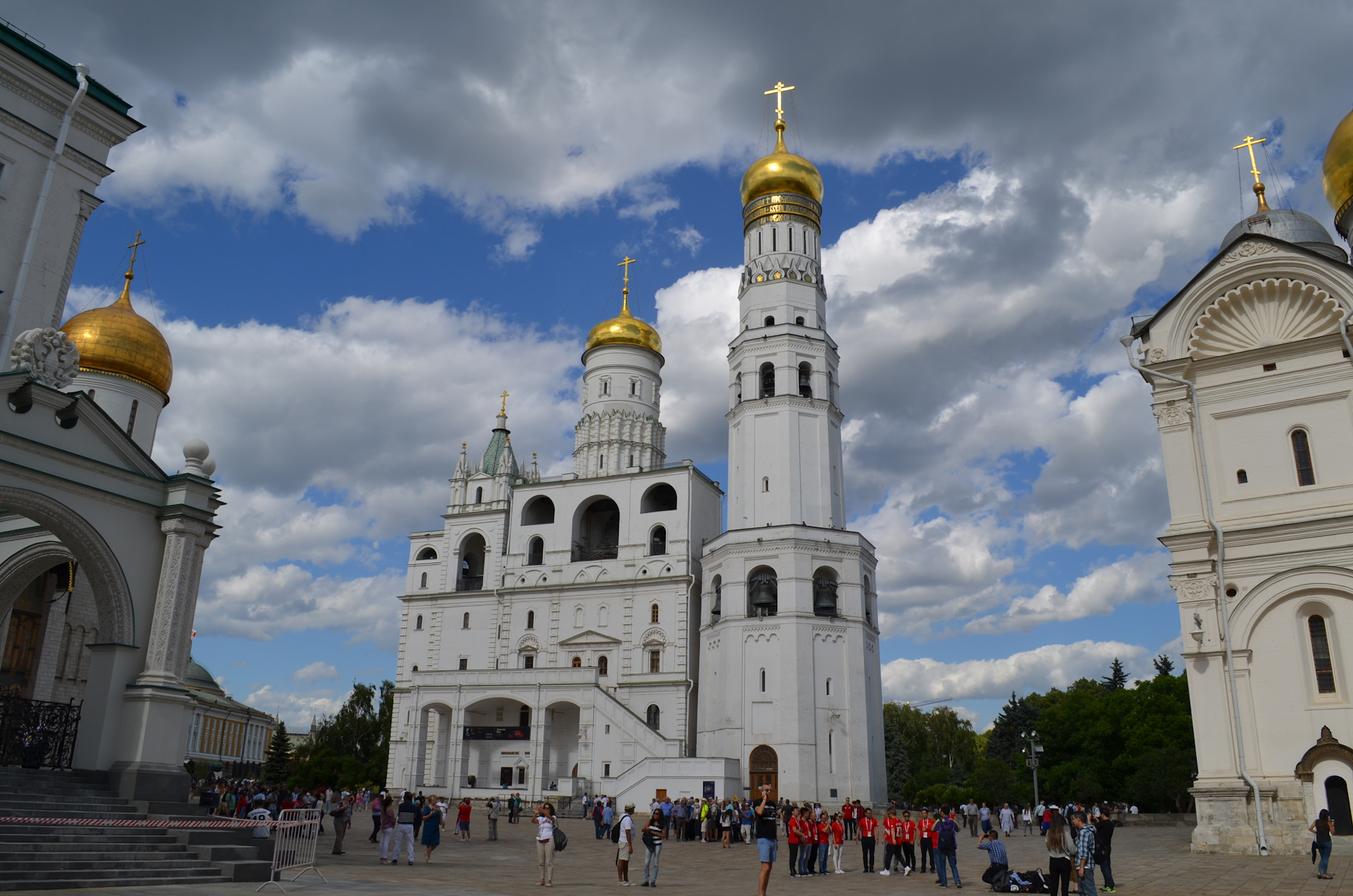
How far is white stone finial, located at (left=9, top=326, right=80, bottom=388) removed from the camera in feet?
44.6

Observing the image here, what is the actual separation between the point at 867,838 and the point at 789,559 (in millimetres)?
18461

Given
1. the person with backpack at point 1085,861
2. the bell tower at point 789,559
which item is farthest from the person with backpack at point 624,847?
the bell tower at point 789,559

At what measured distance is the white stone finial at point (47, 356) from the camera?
1359 cm

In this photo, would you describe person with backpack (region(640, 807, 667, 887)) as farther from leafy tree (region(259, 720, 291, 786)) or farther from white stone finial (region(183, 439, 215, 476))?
leafy tree (region(259, 720, 291, 786))

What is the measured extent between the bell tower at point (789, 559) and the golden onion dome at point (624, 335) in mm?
7883

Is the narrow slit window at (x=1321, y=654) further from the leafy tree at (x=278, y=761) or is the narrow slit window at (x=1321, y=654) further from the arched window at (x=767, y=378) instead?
the leafy tree at (x=278, y=761)

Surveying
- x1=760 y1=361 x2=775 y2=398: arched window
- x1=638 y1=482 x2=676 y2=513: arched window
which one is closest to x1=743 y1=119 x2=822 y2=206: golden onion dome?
x1=760 y1=361 x2=775 y2=398: arched window

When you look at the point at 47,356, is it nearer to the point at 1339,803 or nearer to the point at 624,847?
the point at 624,847

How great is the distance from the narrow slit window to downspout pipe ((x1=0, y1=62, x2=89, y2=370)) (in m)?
25.1

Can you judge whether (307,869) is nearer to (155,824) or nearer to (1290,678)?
(155,824)

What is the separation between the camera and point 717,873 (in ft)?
57.8

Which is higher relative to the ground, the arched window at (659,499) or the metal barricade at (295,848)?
the arched window at (659,499)

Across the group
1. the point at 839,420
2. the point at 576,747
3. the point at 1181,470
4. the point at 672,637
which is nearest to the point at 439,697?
the point at 576,747

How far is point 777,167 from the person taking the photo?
42531 millimetres
